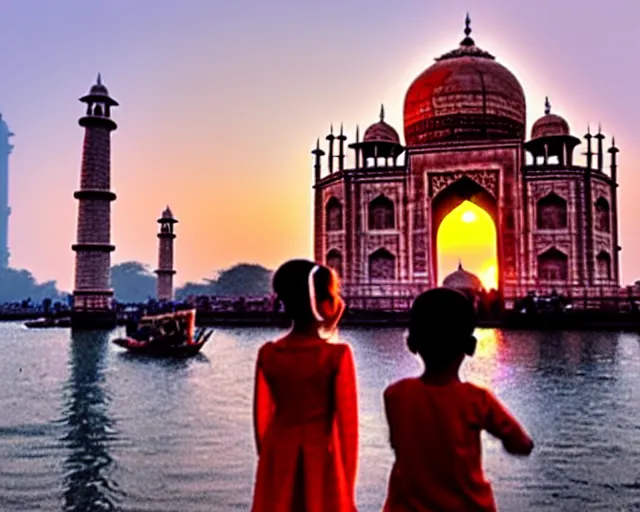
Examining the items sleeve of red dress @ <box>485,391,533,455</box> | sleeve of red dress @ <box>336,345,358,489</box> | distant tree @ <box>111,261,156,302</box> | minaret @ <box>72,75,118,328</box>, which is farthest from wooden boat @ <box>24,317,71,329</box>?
distant tree @ <box>111,261,156,302</box>

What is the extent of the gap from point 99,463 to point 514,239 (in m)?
25.0

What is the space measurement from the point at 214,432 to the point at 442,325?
19.1 feet

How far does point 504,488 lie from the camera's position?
570 centimetres

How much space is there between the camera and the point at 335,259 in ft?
107

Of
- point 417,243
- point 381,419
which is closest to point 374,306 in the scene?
point 417,243

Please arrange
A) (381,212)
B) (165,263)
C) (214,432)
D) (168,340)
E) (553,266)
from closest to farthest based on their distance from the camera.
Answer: (214,432), (168,340), (553,266), (381,212), (165,263)

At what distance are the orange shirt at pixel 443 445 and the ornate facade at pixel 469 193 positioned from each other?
27.3 m

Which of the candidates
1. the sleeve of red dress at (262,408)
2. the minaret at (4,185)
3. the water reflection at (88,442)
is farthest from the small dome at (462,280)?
the minaret at (4,185)

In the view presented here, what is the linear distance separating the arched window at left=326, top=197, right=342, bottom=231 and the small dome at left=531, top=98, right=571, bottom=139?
29.9 feet

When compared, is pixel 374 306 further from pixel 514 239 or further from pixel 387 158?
pixel 387 158

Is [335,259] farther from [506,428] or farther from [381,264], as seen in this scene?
[506,428]

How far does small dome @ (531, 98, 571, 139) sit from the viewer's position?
3259 cm

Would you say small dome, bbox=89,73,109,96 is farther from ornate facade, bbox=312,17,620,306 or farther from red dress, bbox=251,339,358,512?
red dress, bbox=251,339,358,512

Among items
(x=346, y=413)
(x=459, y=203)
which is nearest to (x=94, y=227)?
(x=459, y=203)
